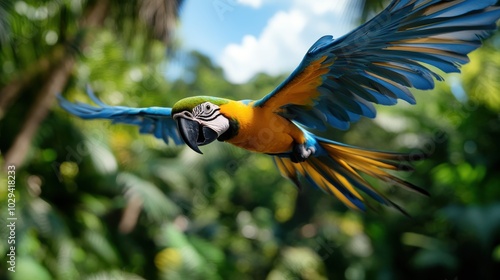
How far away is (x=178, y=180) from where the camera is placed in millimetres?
5188

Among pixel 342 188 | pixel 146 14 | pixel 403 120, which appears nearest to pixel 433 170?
pixel 403 120

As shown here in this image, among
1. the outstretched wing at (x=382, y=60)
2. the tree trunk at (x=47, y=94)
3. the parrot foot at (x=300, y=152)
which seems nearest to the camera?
the outstretched wing at (x=382, y=60)

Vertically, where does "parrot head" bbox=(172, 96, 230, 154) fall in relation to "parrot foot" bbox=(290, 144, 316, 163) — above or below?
above

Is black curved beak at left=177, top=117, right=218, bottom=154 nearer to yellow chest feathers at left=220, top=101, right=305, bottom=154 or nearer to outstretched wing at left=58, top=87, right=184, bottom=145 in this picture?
yellow chest feathers at left=220, top=101, right=305, bottom=154

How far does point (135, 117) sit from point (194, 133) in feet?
1.22

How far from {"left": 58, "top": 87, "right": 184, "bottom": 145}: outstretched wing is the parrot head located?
25cm

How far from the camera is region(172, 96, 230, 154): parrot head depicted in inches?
26.8

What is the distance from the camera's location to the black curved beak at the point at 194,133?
26.5 inches

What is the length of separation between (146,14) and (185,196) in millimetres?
3111

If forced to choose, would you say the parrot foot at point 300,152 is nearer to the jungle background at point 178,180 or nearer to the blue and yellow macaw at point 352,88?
the blue and yellow macaw at point 352,88

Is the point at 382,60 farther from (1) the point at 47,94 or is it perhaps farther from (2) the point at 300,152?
(1) the point at 47,94

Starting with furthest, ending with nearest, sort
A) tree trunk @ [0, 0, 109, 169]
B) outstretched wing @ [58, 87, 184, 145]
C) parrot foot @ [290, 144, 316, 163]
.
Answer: tree trunk @ [0, 0, 109, 169] < outstretched wing @ [58, 87, 184, 145] < parrot foot @ [290, 144, 316, 163]

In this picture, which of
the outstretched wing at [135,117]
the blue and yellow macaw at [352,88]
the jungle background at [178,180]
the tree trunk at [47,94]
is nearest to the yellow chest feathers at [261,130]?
the blue and yellow macaw at [352,88]

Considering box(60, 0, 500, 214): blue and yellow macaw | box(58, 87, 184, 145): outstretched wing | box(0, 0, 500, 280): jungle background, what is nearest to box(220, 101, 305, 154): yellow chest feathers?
box(60, 0, 500, 214): blue and yellow macaw
